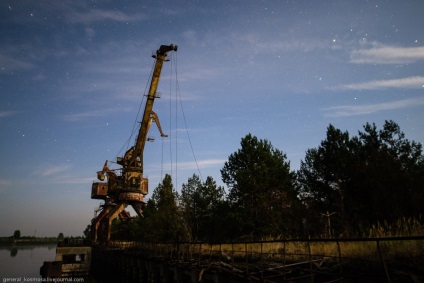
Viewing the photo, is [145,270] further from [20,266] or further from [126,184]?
[20,266]

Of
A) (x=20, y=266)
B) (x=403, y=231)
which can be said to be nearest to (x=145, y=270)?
(x=403, y=231)

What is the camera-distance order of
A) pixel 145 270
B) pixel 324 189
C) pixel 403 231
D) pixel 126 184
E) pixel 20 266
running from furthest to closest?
1. pixel 20 266
2. pixel 126 184
3. pixel 324 189
4. pixel 145 270
5. pixel 403 231

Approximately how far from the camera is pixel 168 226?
43.9m

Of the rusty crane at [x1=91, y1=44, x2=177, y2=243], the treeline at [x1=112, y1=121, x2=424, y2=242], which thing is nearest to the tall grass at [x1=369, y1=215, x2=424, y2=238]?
the treeline at [x1=112, y1=121, x2=424, y2=242]

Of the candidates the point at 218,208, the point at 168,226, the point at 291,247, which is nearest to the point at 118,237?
the point at 168,226

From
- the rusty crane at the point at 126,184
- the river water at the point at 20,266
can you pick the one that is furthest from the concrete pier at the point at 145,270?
the river water at the point at 20,266

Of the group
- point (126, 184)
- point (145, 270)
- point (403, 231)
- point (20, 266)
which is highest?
point (126, 184)

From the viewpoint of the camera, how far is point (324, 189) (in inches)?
1174

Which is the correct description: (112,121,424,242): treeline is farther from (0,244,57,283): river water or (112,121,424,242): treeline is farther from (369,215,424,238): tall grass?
(0,244,57,283): river water

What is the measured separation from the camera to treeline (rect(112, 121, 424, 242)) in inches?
935

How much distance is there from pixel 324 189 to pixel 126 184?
28032 millimetres

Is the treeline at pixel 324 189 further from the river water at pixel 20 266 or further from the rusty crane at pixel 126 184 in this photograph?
the river water at pixel 20 266

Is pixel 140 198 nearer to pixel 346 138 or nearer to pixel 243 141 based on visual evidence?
pixel 243 141

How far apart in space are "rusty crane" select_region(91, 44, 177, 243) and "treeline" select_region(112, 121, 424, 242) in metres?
11.3
